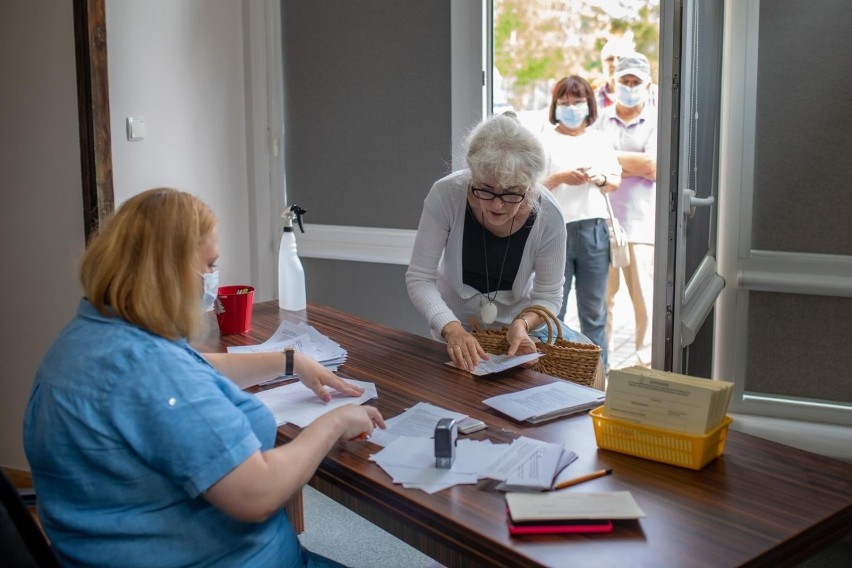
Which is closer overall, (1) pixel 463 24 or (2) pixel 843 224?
(2) pixel 843 224

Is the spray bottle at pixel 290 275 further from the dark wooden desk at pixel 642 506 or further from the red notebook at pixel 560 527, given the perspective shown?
the red notebook at pixel 560 527

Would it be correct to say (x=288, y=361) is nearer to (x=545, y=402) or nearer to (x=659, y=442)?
(x=545, y=402)

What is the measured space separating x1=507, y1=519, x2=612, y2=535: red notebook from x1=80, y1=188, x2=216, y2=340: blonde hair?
1.94 ft

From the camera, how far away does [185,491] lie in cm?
141

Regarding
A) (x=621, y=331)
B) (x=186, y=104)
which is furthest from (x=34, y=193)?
(x=621, y=331)

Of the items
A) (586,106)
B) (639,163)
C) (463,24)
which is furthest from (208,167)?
(639,163)

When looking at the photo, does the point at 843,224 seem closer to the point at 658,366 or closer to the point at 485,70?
the point at 658,366

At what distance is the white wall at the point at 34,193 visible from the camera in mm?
3086

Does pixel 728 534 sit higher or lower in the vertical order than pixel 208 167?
lower

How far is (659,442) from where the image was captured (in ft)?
5.43

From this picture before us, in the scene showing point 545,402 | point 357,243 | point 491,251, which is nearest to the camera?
point 545,402

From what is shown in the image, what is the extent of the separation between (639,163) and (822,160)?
1.59 m

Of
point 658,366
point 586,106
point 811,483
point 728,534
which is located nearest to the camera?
point 728,534

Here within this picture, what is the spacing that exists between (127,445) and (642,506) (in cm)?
80
